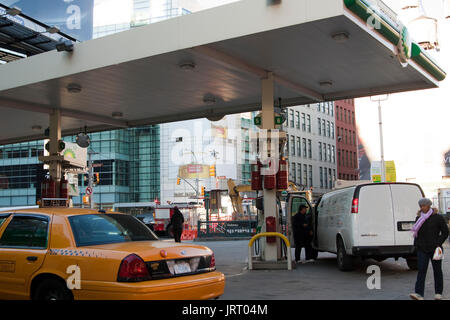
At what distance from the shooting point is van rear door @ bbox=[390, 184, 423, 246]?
11.8 metres

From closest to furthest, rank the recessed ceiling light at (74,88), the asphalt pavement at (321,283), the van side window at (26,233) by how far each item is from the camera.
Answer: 1. the van side window at (26,233)
2. the asphalt pavement at (321,283)
3. the recessed ceiling light at (74,88)

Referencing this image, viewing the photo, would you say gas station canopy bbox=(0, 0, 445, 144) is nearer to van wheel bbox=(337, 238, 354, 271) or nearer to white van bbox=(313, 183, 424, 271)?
white van bbox=(313, 183, 424, 271)

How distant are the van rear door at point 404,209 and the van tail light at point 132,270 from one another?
24.1ft

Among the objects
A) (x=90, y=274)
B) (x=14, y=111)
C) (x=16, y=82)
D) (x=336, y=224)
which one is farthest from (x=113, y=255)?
(x=14, y=111)

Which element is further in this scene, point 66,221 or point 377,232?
point 377,232

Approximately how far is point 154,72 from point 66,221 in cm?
824

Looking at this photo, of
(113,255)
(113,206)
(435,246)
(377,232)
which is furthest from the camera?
(113,206)

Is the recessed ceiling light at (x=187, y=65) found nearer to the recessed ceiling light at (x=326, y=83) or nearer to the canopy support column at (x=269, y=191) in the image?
the canopy support column at (x=269, y=191)

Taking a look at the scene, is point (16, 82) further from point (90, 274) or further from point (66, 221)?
point (90, 274)

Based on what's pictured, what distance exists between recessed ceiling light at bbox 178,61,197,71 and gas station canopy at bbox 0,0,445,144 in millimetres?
26

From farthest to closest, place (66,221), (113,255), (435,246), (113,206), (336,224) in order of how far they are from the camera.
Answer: (113,206), (336,224), (435,246), (66,221), (113,255)

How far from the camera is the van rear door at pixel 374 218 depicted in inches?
464

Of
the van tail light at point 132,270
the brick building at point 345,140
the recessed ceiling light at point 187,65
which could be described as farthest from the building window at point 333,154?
the van tail light at point 132,270

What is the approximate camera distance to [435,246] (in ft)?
27.4
